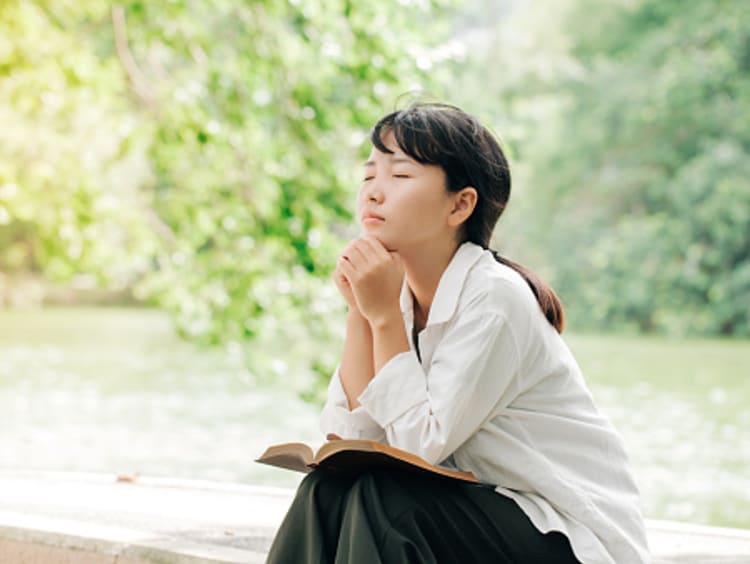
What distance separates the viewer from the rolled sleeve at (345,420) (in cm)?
190

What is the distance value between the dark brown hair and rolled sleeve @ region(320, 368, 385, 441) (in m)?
0.34

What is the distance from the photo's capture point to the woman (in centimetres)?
172

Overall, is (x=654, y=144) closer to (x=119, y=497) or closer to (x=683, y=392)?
(x=683, y=392)

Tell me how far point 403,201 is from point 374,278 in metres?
0.14

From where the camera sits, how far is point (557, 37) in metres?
22.8

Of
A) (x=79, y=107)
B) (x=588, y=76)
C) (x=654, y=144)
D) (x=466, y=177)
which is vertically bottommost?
(x=466, y=177)

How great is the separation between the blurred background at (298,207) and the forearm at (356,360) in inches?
17.9

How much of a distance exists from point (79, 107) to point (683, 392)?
8113mm

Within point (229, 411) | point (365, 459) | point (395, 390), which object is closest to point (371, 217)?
point (395, 390)

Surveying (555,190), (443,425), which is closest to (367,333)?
(443,425)

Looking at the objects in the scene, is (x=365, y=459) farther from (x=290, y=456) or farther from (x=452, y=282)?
(x=452, y=282)

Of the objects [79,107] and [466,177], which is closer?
[466,177]

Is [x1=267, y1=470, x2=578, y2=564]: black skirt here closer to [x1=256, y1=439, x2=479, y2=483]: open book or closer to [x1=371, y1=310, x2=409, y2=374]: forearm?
[x1=256, y1=439, x2=479, y2=483]: open book

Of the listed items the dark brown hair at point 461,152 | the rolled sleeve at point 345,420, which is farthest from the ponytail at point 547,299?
the rolled sleeve at point 345,420
